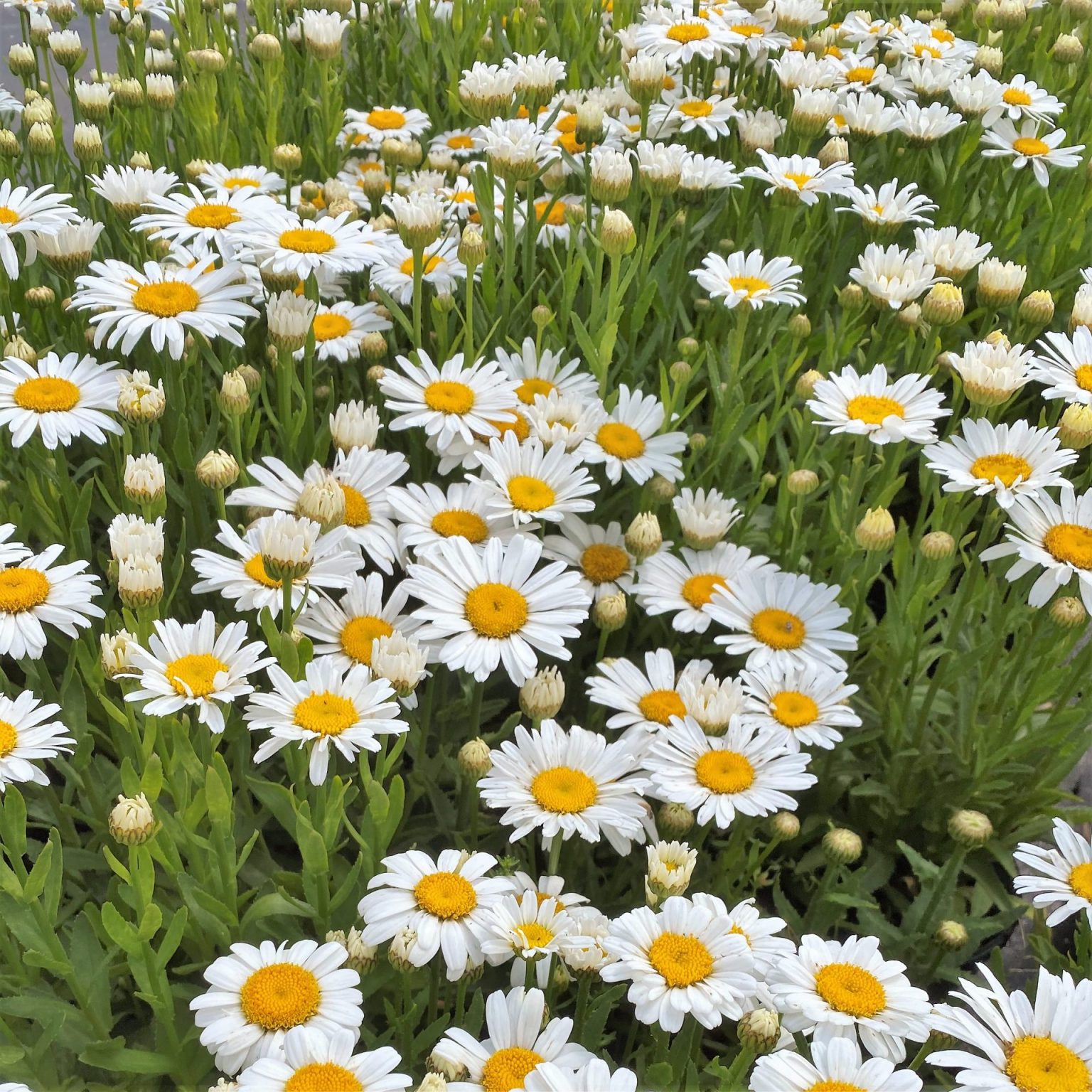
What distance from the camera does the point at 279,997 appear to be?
1.49 metres

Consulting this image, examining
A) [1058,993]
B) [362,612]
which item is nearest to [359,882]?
[362,612]

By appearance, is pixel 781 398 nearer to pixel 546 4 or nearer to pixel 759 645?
pixel 759 645

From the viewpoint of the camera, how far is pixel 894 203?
277cm

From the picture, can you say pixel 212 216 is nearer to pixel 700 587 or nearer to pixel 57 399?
pixel 57 399

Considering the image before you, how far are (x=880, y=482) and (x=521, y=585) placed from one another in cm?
93

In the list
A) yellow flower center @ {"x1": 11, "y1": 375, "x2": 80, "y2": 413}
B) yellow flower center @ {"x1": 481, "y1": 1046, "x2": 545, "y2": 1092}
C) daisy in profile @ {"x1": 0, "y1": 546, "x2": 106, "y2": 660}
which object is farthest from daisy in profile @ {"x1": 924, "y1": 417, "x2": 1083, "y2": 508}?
yellow flower center @ {"x1": 11, "y1": 375, "x2": 80, "y2": 413}

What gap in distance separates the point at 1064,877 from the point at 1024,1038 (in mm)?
381

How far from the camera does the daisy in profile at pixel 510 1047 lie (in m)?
1.44

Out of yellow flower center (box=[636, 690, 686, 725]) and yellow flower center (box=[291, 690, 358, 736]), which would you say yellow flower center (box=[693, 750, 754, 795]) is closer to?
yellow flower center (box=[636, 690, 686, 725])

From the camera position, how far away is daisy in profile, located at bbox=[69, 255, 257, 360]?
2.27 meters

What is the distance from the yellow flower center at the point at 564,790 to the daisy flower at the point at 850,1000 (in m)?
0.38

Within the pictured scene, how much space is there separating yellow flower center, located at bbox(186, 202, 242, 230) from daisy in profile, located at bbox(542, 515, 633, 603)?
1102mm

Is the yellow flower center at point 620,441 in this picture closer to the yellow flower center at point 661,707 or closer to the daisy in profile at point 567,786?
the yellow flower center at point 661,707

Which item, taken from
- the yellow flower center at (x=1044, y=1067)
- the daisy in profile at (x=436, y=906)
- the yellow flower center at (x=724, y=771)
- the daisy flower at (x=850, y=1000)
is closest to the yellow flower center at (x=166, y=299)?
the daisy in profile at (x=436, y=906)
